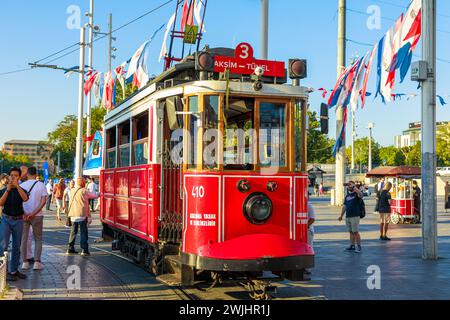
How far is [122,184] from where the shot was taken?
12.2 meters

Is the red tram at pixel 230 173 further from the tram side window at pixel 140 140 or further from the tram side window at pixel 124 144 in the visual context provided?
the tram side window at pixel 124 144

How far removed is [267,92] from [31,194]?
510cm

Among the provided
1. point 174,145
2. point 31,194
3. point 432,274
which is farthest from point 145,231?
point 432,274

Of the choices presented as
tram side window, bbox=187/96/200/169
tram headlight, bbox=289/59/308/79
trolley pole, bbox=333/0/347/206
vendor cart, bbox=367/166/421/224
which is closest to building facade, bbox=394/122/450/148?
trolley pole, bbox=333/0/347/206

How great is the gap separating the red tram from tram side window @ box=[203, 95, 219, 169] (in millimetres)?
14

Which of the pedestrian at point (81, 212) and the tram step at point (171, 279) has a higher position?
the pedestrian at point (81, 212)

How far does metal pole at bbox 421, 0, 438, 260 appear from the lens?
13586 millimetres

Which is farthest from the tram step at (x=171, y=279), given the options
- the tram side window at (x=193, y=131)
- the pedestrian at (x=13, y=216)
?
the pedestrian at (x=13, y=216)

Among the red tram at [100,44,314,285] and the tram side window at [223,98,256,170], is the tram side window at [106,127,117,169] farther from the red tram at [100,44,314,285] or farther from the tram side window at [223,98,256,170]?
the tram side window at [223,98,256,170]

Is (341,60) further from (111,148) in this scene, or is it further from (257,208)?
(257,208)

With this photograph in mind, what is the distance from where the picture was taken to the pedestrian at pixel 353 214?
1474 cm

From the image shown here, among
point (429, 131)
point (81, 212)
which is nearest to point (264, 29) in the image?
point (429, 131)

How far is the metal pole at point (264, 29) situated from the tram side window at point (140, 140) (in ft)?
14.9
